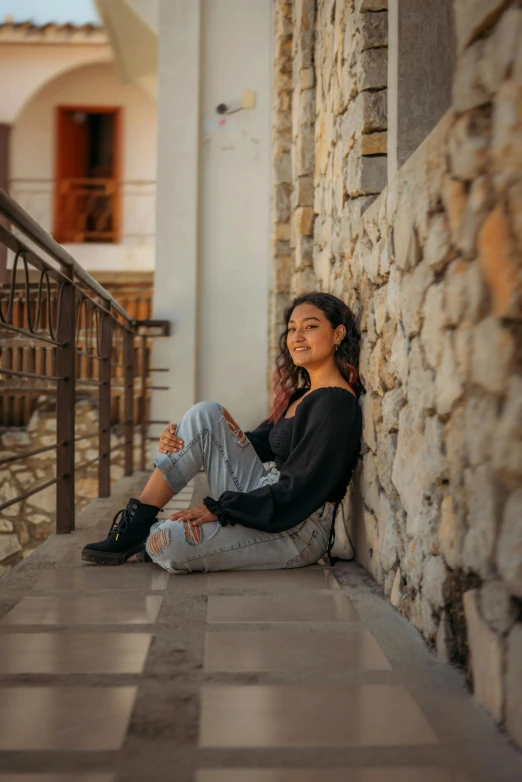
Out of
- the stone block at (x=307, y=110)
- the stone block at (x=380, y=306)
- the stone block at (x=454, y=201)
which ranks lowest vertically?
the stone block at (x=380, y=306)

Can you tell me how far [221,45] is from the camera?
598 cm

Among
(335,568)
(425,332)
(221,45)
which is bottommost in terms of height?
(335,568)

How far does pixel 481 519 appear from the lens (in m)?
1.31

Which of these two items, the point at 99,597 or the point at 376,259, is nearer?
the point at 99,597

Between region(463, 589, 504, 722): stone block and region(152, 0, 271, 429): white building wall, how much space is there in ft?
15.1

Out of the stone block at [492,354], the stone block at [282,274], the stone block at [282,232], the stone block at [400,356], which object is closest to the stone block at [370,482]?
the stone block at [400,356]

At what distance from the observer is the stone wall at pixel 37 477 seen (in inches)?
259

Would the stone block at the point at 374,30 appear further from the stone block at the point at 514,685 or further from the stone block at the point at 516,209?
the stone block at the point at 514,685

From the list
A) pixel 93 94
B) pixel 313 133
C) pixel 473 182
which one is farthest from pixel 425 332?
pixel 93 94

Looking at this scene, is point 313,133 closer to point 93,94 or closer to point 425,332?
point 425,332

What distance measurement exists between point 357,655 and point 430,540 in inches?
11.5

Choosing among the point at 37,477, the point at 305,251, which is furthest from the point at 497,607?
the point at 37,477

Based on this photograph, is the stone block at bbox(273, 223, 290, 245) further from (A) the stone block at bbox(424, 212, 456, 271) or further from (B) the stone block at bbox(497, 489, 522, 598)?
(B) the stone block at bbox(497, 489, 522, 598)

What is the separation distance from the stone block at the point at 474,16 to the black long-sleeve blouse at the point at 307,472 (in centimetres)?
121
